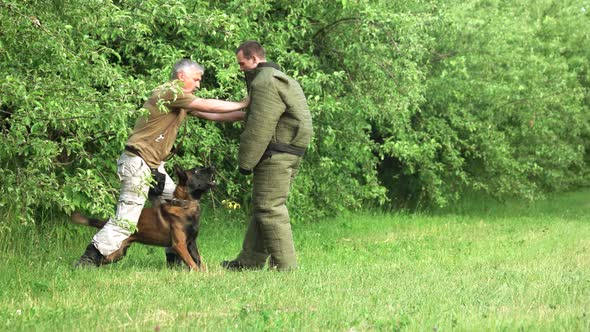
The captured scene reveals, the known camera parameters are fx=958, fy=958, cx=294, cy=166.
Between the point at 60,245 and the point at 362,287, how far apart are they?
16.3ft

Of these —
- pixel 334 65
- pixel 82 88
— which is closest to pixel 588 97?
pixel 334 65

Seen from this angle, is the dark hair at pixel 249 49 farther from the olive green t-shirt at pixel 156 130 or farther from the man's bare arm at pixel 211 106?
the olive green t-shirt at pixel 156 130

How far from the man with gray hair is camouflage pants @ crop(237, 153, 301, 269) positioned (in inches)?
26.6

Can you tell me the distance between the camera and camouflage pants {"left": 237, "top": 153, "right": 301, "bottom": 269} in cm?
941

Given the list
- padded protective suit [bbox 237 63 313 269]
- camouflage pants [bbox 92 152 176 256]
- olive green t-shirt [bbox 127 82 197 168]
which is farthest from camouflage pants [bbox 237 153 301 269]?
camouflage pants [bbox 92 152 176 256]

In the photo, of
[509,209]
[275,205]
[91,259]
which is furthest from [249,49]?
[509,209]

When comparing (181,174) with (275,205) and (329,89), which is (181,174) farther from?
(329,89)

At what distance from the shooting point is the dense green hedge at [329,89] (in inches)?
327

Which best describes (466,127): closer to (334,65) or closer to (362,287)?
(334,65)

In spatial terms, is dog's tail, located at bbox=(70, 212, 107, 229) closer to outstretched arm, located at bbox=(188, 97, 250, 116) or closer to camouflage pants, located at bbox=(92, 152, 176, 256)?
camouflage pants, located at bbox=(92, 152, 176, 256)

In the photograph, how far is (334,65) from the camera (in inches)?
628

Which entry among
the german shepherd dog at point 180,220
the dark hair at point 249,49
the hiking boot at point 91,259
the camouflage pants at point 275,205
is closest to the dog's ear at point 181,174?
the german shepherd dog at point 180,220

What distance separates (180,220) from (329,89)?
682 cm

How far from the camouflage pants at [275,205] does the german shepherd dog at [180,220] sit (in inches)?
20.9
